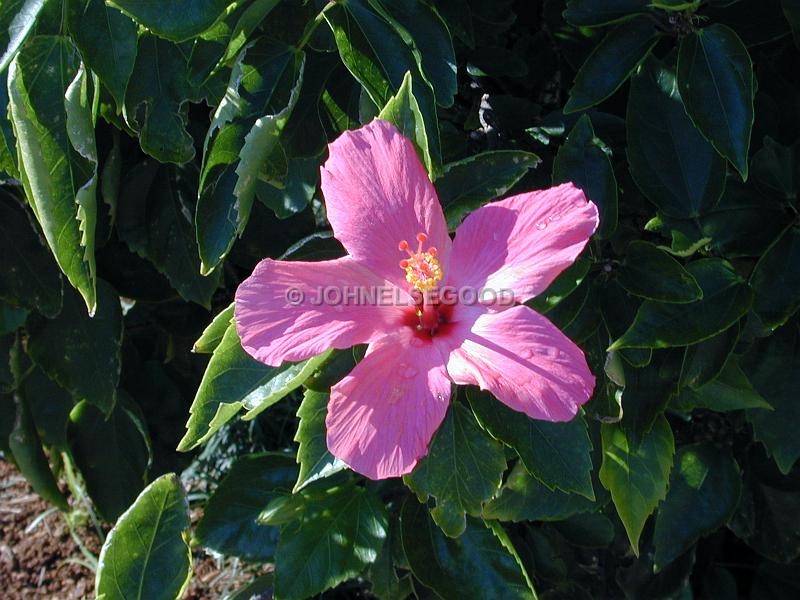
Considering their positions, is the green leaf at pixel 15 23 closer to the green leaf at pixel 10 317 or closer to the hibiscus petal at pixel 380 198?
the hibiscus petal at pixel 380 198

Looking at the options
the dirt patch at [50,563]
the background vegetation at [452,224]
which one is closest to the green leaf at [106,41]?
the background vegetation at [452,224]

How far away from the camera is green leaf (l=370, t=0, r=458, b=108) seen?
3.64 ft

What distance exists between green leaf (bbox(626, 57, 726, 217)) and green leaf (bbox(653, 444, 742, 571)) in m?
0.57

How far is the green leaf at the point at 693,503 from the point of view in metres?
1.58

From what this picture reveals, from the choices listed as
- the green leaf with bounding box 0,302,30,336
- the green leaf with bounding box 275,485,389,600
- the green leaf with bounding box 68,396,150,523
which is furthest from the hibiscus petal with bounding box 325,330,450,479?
the green leaf with bounding box 68,396,150,523

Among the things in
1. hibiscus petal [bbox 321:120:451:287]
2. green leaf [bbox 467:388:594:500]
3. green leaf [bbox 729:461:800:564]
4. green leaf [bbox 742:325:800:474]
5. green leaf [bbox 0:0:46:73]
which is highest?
green leaf [bbox 0:0:46:73]

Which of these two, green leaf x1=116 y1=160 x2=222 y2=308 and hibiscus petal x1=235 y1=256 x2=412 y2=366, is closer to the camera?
hibiscus petal x1=235 y1=256 x2=412 y2=366

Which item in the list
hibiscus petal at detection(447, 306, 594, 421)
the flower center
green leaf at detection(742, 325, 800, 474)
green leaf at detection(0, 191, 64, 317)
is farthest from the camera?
green leaf at detection(0, 191, 64, 317)

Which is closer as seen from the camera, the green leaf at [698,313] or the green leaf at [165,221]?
the green leaf at [698,313]

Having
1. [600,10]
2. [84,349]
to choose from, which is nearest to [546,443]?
[600,10]

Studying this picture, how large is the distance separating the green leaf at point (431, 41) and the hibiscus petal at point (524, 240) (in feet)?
0.65

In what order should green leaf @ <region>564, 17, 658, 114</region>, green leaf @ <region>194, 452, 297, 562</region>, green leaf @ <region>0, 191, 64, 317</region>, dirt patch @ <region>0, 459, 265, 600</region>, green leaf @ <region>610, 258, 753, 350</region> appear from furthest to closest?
dirt patch @ <region>0, 459, 265, 600</region> < green leaf @ <region>194, 452, 297, 562</region> < green leaf @ <region>0, 191, 64, 317</region> < green leaf @ <region>564, 17, 658, 114</region> < green leaf @ <region>610, 258, 753, 350</region>

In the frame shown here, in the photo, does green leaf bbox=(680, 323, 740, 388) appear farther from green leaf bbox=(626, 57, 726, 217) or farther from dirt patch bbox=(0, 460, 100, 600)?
dirt patch bbox=(0, 460, 100, 600)

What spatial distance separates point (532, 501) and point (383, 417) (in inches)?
22.4
